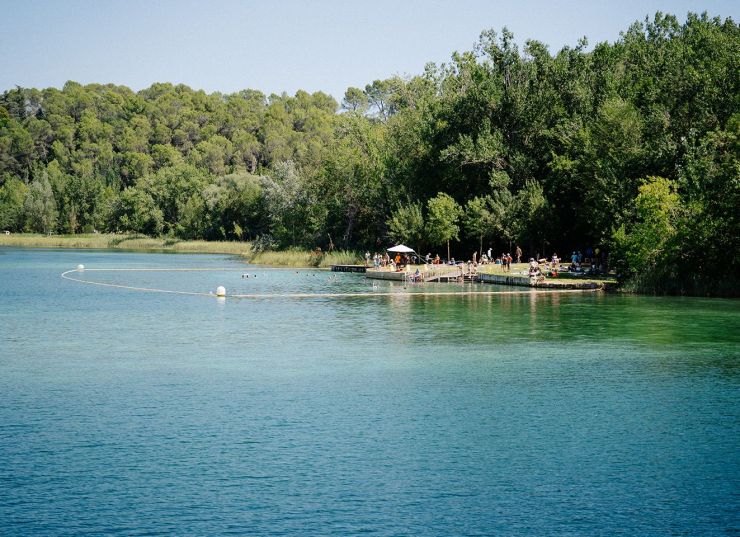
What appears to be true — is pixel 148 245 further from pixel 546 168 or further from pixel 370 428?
pixel 370 428

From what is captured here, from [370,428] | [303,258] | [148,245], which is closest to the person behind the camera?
[370,428]

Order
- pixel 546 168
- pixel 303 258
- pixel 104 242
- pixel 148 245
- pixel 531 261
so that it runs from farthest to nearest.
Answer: pixel 104 242, pixel 148 245, pixel 303 258, pixel 546 168, pixel 531 261

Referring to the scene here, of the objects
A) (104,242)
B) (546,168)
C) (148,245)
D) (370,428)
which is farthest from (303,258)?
(370,428)

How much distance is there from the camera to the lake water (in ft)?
50.1

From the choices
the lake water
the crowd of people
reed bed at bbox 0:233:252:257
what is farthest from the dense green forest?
the lake water

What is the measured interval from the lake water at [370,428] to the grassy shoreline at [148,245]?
2244 inches

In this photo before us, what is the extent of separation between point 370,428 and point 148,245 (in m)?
126

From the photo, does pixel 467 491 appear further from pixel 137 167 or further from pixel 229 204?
pixel 137 167

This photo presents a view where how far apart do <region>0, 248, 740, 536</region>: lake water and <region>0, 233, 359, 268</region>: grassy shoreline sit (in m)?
57.0

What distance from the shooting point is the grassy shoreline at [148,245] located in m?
99.1

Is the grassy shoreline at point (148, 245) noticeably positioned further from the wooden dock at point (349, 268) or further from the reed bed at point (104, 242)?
the wooden dock at point (349, 268)

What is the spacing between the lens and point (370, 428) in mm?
21000

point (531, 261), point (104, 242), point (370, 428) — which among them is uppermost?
point (104, 242)

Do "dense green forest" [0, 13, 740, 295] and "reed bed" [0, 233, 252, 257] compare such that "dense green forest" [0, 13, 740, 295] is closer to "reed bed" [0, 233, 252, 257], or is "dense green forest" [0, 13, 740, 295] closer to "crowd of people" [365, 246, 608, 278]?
"crowd of people" [365, 246, 608, 278]
